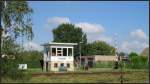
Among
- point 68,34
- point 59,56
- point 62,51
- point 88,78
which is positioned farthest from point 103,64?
point 88,78

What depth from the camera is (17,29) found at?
2023 centimetres

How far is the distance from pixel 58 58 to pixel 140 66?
1416cm

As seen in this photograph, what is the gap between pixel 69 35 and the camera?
105 meters

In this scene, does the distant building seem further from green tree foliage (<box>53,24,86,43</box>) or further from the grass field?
green tree foliage (<box>53,24,86,43</box>)

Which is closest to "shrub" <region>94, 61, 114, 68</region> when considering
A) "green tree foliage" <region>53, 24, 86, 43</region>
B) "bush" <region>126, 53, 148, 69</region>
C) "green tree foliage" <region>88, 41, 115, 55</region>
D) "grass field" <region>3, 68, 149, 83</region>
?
"bush" <region>126, 53, 148, 69</region>

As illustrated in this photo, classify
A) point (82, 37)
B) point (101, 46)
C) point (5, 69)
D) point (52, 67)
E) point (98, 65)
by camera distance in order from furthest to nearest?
point (101, 46) < point (82, 37) < point (98, 65) < point (52, 67) < point (5, 69)

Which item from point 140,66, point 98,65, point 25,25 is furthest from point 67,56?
point 25,25

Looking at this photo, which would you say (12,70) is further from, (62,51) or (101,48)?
(101,48)

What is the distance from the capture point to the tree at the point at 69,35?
104 meters

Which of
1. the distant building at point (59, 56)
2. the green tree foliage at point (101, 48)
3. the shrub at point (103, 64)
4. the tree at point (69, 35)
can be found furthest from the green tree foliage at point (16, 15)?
the green tree foliage at point (101, 48)

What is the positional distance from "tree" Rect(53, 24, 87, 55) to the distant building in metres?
40.6

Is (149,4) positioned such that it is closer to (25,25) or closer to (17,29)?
(17,29)

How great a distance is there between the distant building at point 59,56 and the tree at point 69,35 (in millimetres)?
40643

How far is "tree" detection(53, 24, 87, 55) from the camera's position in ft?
343
